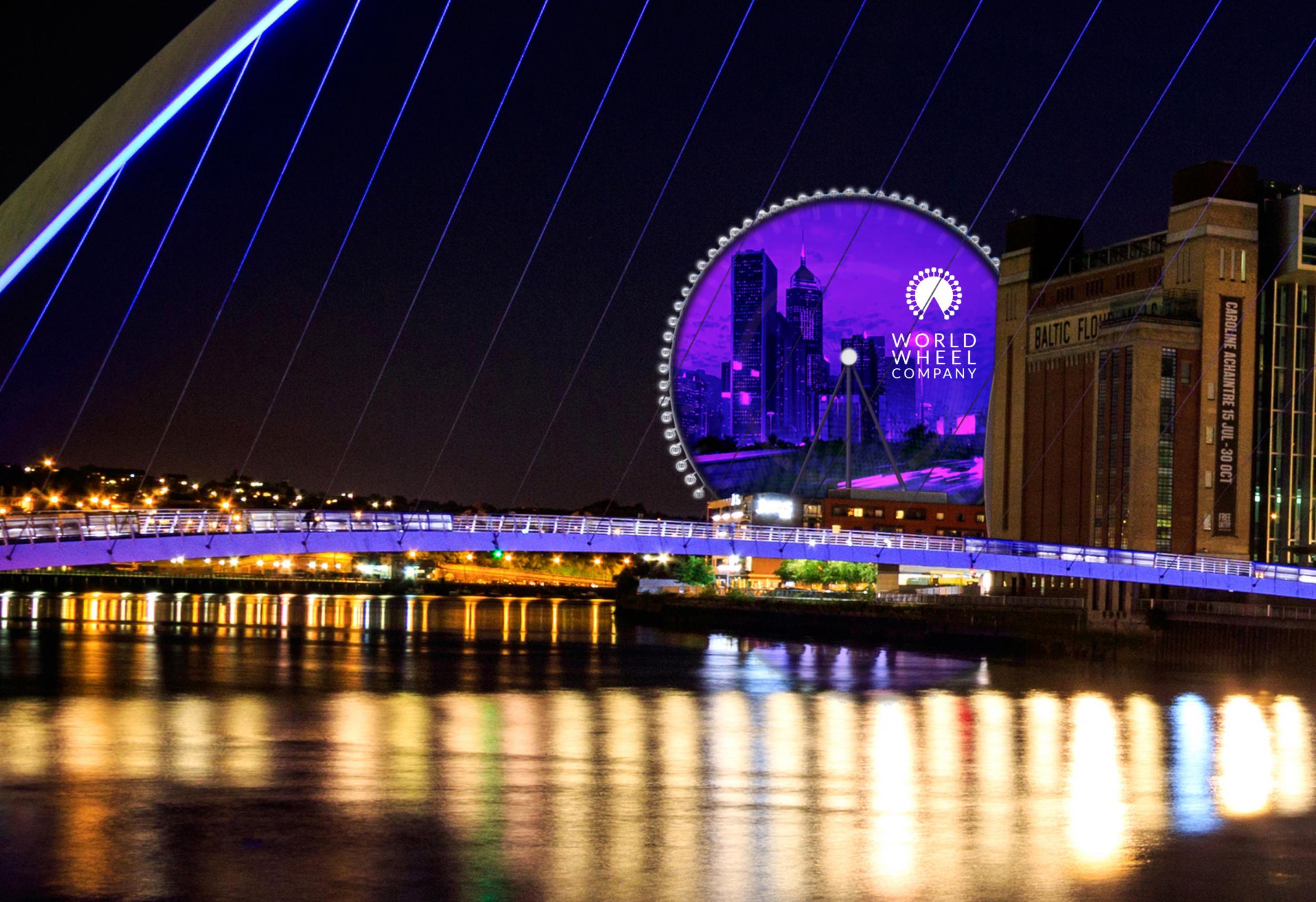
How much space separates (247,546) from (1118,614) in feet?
130

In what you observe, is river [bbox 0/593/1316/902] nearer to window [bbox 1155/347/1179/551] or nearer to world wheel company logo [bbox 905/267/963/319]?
world wheel company logo [bbox 905/267/963/319]

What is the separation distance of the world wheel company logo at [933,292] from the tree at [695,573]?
35827 mm

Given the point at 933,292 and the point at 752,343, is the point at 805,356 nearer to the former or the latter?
the point at 752,343

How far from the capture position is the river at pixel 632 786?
53.1 feet

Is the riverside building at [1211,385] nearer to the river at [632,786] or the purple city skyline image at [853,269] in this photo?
the purple city skyline image at [853,269]

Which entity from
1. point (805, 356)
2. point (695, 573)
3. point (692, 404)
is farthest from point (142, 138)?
point (695, 573)

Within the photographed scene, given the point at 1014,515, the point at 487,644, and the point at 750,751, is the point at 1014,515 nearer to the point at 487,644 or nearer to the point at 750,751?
the point at 487,644

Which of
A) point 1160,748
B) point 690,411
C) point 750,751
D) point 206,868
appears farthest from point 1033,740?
point 690,411

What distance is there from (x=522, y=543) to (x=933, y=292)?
51640mm

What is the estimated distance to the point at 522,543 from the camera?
1805 inches

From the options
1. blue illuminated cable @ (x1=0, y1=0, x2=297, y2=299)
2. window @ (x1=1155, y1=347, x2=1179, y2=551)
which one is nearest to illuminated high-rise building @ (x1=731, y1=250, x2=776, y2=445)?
window @ (x1=1155, y1=347, x2=1179, y2=551)

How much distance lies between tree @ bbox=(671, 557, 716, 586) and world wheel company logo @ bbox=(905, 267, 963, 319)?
3583 cm

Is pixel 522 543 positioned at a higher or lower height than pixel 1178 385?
lower

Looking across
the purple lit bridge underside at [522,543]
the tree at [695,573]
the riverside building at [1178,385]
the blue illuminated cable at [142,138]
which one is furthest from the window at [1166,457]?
the blue illuminated cable at [142,138]
